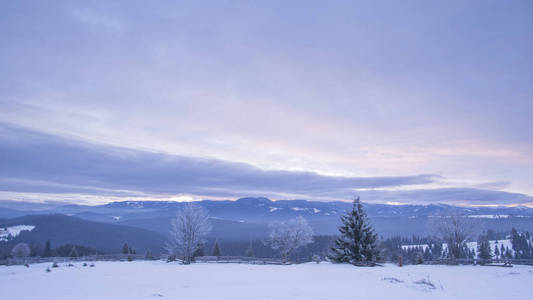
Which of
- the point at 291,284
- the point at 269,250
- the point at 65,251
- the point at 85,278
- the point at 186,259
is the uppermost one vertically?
the point at 291,284

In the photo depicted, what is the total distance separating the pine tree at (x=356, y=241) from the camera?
30703 millimetres

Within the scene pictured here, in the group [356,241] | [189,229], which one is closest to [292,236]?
Answer: [189,229]

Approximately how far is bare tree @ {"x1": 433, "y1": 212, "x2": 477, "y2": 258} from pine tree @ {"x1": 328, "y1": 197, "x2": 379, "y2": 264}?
1796 cm

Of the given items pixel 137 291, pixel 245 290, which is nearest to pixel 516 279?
pixel 245 290

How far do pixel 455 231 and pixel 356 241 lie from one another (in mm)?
20370

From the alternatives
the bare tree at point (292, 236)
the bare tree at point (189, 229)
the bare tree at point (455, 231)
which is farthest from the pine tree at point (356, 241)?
the bare tree at point (189, 229)

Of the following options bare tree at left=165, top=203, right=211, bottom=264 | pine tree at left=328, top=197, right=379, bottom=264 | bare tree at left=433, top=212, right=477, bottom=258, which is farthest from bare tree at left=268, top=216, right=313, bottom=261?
bare tree at left=433, top=212, right=477, bottom=258

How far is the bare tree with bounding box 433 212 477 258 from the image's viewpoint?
40.9 m

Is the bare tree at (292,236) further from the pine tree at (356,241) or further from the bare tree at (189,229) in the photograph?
the pine tree at (356,241)

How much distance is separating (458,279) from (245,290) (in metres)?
14.3

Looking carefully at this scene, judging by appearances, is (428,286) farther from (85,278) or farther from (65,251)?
(65,251)

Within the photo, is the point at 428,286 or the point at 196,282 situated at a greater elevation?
the point at 428,286

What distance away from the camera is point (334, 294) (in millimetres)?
12836

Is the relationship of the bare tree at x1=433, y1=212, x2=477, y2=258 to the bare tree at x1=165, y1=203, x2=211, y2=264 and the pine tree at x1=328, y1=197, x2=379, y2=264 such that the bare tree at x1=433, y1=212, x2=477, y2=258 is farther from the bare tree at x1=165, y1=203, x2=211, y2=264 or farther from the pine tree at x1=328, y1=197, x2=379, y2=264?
the bare tree at x1=165, y1=203, x2=211, y2=264
